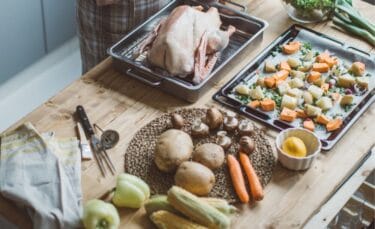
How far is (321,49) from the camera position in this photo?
7.09 ft

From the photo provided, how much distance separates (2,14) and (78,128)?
1.27 metres

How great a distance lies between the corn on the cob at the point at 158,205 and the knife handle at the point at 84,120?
1.11ft

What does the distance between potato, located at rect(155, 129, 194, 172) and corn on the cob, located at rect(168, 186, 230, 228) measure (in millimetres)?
136

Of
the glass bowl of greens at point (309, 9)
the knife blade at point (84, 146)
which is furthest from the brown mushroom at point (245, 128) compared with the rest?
the glass bowl of greens at point (309, 9)

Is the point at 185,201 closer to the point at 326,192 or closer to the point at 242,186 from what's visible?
the point at 242,186

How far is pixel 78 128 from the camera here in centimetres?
184

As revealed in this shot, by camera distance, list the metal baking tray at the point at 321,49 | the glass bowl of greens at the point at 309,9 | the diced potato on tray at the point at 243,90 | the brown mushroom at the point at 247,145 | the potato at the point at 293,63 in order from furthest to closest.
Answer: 1. the glass bowl of greens at the point at 309,9
2. the potato at the point at 293,63
3. the diced potato on tray at the point at 243,90
4. the metal baking tray at the point at 321,49
5. the brown mushroom at the point at 247,145

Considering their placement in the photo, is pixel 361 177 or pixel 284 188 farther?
pixel 361 177

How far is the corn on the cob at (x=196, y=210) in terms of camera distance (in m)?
1.54

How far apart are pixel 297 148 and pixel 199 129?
28cm

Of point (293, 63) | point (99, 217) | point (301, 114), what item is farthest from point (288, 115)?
point (99, 217)

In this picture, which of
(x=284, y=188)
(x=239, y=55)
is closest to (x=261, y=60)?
(x=239, y=55)

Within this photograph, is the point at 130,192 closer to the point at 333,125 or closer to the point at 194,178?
the point at 194,178

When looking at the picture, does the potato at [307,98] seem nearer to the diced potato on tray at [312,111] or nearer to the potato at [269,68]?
the diced potato on tray at [312,111]
